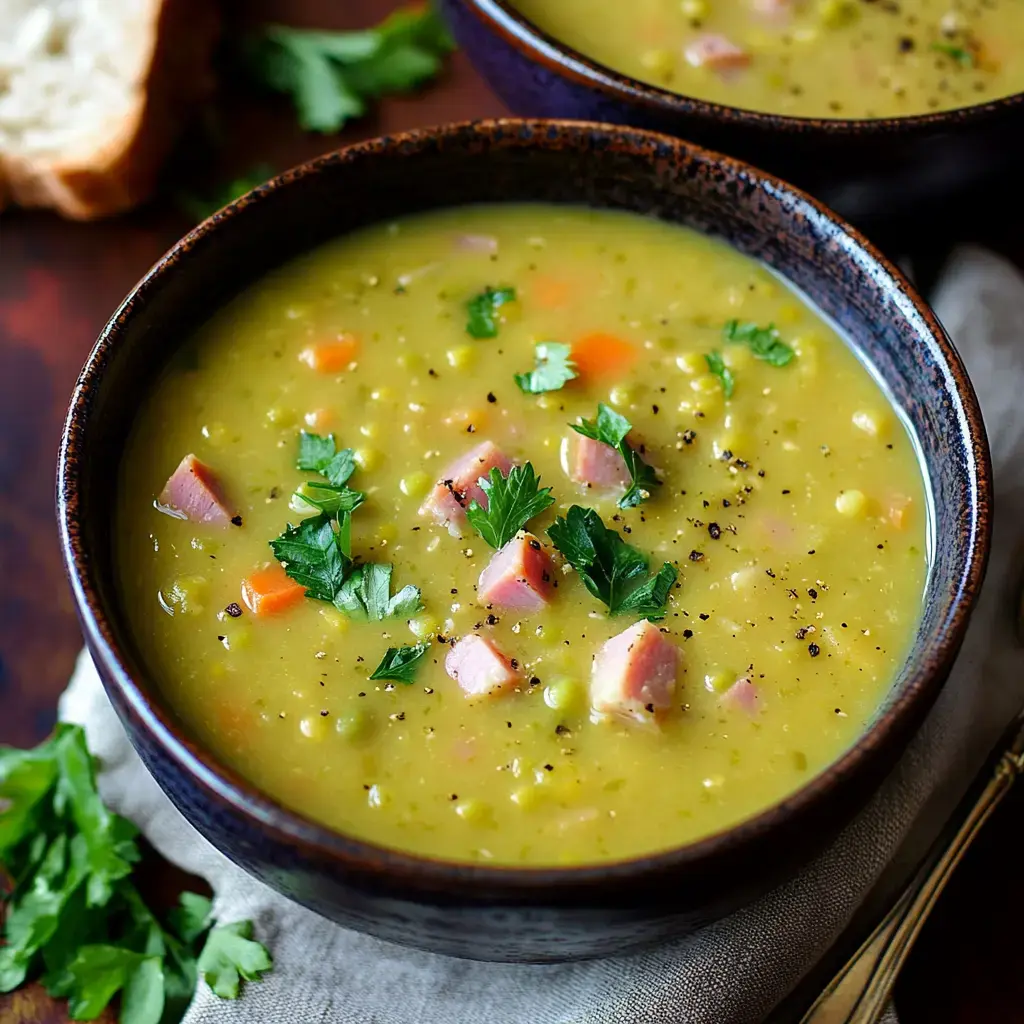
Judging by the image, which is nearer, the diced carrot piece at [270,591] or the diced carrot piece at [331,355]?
the diced carrot piece at [270,591]

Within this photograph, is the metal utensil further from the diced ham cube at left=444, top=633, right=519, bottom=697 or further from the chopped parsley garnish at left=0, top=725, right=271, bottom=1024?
the chopped parsley garnish at left=0, top=725, right=271, bottom=1024

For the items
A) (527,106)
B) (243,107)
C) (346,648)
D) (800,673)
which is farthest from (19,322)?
(800,673)

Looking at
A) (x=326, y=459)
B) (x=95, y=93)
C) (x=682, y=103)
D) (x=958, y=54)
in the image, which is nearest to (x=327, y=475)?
(x=326, y=459)

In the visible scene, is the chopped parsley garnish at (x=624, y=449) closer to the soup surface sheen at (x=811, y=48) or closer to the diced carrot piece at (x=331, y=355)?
the diced carrot piece at (x=331, y=355)

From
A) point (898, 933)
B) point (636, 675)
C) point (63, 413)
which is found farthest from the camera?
point (63, 413)

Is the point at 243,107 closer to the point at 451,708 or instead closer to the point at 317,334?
the point at 317,334

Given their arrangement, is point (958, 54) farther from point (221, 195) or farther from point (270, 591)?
point (270, 591)

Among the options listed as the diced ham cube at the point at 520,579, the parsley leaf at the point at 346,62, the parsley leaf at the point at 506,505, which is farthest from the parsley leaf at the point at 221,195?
the diced ham cube at the point at 520,579
